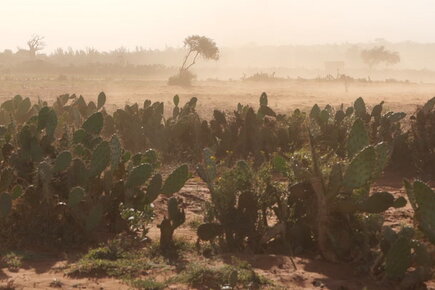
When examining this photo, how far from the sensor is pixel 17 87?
25234 mm

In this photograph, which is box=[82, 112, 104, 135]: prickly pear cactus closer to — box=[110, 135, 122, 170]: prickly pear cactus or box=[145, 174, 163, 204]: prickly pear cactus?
box=[110, 135, 122, 170]: prickly pear cactus

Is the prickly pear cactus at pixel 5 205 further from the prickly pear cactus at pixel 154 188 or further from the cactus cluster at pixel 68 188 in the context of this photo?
the prickly pear cactus at pixel 154 188

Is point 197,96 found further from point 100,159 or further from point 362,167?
point 362,167

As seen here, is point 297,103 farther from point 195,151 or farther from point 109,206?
point 109,206

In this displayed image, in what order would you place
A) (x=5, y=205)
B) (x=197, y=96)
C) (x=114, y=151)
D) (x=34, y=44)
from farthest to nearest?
(x=34, y=44)
(x=197, y=96)
(x=114, y=151)
(x=5, y=205)

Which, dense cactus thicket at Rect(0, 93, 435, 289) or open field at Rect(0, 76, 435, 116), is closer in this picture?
dense cactus thicket at Rect(0, 93, 435, 289)

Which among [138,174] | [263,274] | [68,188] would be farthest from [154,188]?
[263,274]

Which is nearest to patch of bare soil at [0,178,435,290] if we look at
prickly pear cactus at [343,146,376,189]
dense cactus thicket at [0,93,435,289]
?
dense cactus thicket at [0,93,435,289]

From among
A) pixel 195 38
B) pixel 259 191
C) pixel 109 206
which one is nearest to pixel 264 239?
pixel 259 191

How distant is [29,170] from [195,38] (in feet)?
116

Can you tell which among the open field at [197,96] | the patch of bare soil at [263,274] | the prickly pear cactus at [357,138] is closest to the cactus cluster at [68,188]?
the patch of bare soil at [263,274]

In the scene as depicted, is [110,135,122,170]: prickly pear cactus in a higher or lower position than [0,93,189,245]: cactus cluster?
higher

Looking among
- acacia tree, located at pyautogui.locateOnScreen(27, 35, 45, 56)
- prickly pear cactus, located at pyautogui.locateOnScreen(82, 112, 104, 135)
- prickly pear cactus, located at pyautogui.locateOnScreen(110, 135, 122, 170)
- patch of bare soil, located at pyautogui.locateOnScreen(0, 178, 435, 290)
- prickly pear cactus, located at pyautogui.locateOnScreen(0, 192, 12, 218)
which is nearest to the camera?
patch of bare soil, located at pyautogui.locateOnScreen(0, 178, 435, 290)

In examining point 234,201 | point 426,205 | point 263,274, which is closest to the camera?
point 426,205
